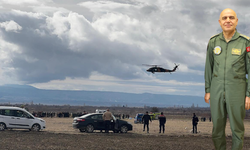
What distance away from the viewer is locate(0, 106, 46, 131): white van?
28.3 metres

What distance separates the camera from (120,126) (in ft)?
101

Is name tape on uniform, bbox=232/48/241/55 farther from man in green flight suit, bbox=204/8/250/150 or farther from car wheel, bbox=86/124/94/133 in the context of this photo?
car wheel, bbox=86/124/94/133

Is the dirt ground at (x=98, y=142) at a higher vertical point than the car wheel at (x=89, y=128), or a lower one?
lower

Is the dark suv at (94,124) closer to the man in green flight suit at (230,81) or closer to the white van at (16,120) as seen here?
the white van at (16,120)

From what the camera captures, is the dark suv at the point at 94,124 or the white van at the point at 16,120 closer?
the white van at the point at 16,120

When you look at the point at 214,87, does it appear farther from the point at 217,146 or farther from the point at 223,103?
the point at 217,146

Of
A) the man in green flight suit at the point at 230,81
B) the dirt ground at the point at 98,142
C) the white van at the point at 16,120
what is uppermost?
the man in green flight suit at the point at 230,81

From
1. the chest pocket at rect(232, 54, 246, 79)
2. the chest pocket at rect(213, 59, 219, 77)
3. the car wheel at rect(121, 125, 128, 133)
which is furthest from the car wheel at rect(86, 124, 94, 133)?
the chest pocket at rect(232, 54, 246, 79)

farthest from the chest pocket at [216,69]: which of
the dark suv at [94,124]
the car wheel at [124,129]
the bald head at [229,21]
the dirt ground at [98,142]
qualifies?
the car wheel at [124,129]

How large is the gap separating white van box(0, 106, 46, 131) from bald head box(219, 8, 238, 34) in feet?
80.5

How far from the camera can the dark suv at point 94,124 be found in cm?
3000

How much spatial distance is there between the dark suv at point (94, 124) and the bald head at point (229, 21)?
941 inches

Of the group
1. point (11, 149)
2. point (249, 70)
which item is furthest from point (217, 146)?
point (11, 149)

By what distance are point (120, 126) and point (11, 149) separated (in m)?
15.9
